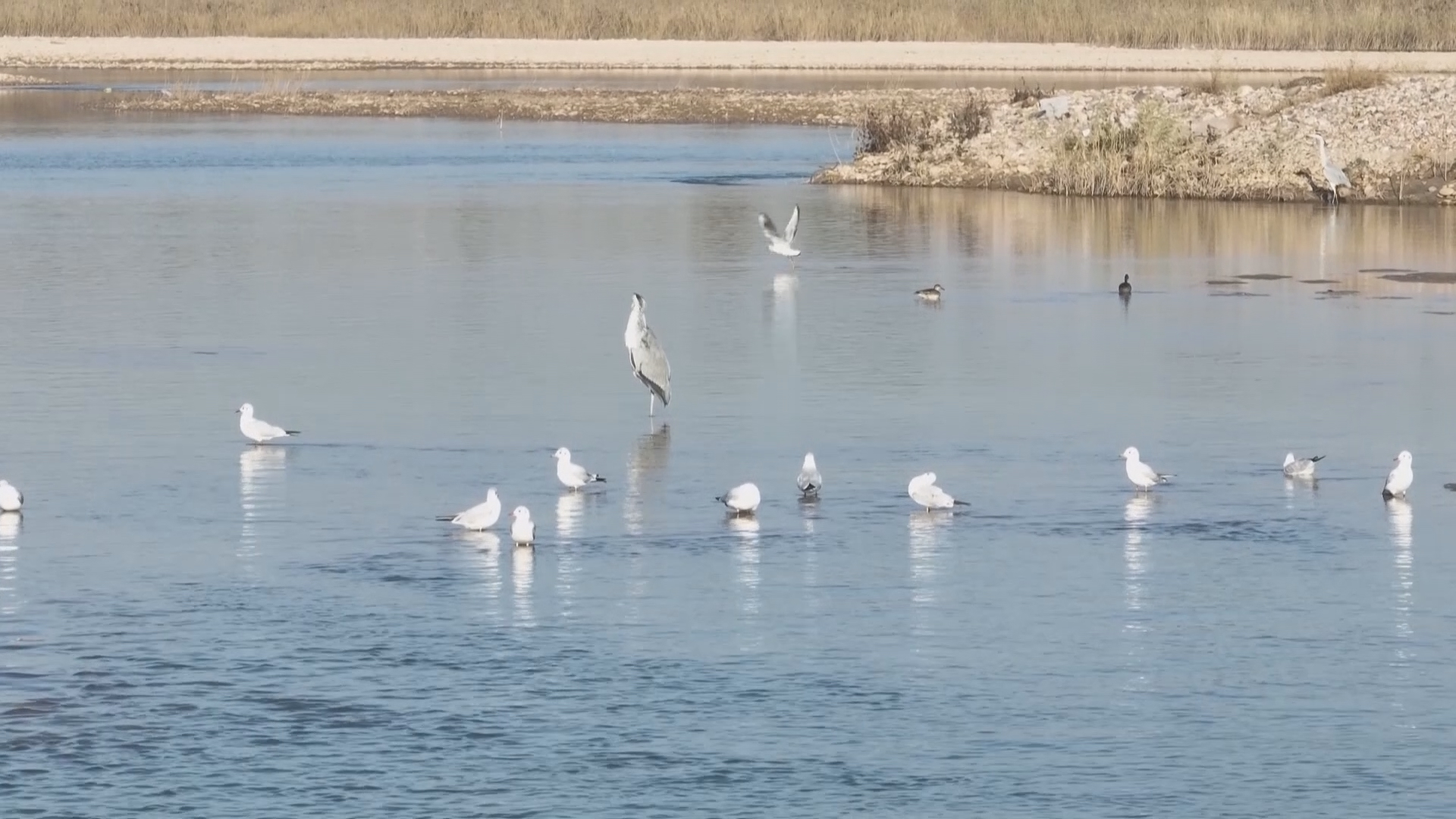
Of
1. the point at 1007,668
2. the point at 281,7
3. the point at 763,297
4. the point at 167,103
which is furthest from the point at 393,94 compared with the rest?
the point at 1007,668

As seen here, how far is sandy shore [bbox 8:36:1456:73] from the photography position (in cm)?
6894

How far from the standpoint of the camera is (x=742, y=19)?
78.0 meters

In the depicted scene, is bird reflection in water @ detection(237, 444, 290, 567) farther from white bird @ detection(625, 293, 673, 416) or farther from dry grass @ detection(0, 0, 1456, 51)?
dry grass @ detection(0, 0, 1456, 51)

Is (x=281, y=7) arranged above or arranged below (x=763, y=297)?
above

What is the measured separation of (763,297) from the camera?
23.7 meters

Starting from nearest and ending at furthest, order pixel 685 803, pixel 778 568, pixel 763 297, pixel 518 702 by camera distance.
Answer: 1. pixel 685 803
2. pixel 518 702
3. pixel 778 568
4. pixel 763 297

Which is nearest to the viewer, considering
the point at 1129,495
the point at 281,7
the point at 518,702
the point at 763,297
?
the point at 518,702

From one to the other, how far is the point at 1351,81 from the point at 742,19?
4085 cm

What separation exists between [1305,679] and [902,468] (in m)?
4.72

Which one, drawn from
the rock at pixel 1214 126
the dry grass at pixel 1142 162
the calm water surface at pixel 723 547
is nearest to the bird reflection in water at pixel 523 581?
the calm water surface at pixel 723 547

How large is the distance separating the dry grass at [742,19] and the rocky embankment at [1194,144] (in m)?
29.0

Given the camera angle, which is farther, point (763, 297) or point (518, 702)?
point (763, 297)

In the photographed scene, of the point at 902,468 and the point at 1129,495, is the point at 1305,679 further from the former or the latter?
the point at 902,468

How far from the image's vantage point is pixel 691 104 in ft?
188
